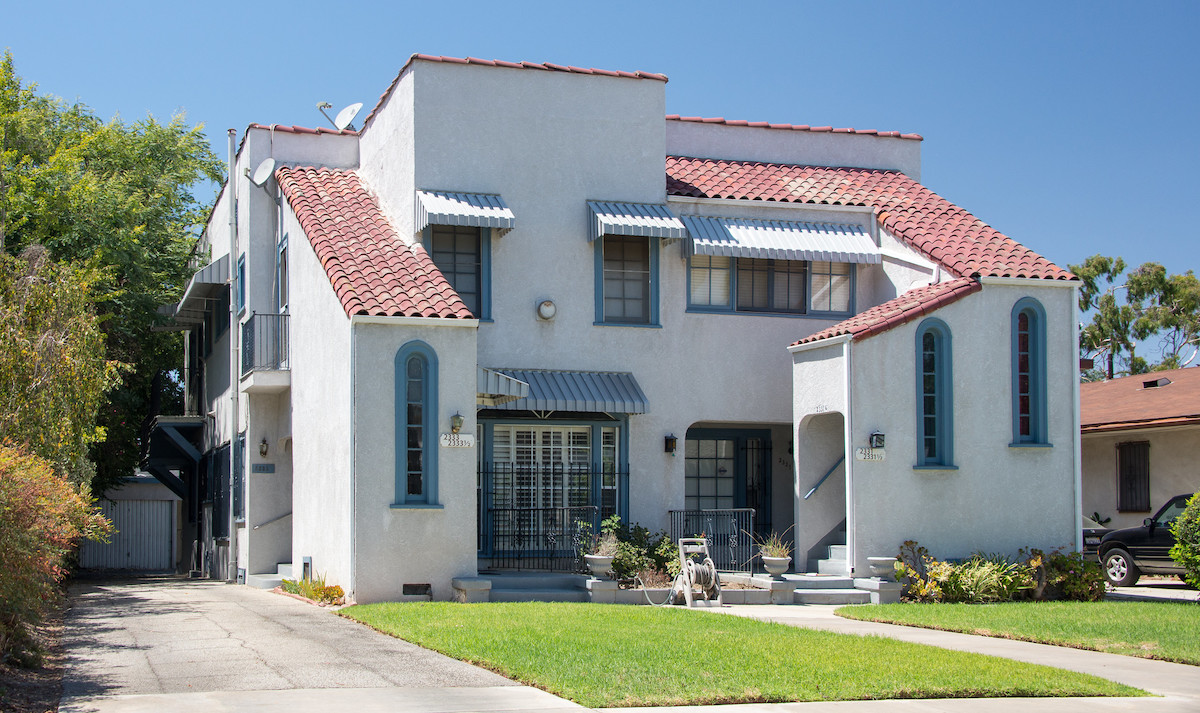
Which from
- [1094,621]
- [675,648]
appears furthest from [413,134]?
[1094,621]

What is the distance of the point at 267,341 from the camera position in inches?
872

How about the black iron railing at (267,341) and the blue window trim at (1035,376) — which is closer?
the blue window trim at (1035,376)

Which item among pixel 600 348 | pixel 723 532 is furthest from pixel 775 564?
pixel 600 348

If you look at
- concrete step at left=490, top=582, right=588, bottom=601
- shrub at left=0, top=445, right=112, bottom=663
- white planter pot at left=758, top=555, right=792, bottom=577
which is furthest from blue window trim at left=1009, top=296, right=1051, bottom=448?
shrub at left=0, top=445, right=112, bottom=663

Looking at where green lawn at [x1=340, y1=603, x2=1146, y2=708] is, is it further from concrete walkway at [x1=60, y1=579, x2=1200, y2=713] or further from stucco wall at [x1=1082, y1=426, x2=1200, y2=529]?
stucco wall at [x1=1082, y1=426, x2=1200, y2=529]

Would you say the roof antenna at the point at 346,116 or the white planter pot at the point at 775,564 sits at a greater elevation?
the roof antenna at the point at 346,116

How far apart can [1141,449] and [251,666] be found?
22.0 metres

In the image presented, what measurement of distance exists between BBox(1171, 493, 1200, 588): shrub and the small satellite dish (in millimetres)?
15773

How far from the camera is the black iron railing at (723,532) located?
19.9 metres

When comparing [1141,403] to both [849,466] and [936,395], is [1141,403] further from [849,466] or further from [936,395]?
[849,466]

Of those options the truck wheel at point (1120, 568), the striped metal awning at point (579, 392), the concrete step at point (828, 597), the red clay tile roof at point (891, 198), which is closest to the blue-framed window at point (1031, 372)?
the red clay tile roof at point (891, 198)

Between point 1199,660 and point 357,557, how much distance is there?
32.9 feet

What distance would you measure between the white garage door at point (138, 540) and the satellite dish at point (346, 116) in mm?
18379

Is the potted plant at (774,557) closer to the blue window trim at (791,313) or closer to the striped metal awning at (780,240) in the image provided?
the blue window trim at (791,313)
